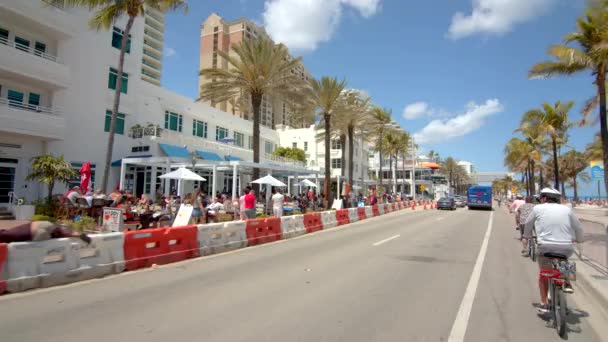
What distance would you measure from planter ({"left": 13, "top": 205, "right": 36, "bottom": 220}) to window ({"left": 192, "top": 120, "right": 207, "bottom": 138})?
18.8 metres

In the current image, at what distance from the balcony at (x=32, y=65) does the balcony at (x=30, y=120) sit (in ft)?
4.85

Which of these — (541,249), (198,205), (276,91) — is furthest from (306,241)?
(276,91)

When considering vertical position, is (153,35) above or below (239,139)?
above

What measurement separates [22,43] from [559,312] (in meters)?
25.7

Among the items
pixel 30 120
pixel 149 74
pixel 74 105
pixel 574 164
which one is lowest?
pixel 30 120

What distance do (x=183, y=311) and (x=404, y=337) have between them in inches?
119

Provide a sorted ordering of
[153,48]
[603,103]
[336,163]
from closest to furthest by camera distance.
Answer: [603,103] → [336,163] → [153,48]

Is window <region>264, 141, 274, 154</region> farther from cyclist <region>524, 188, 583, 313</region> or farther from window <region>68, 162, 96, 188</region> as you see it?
cyclist <region>524, 188, 583, 313</region>

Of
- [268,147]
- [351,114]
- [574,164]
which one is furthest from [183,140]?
[574,164]

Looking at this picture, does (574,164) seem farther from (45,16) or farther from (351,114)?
A: (45,16)

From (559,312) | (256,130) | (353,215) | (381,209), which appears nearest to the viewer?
(559,312)

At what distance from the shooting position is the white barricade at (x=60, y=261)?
5.99 metres

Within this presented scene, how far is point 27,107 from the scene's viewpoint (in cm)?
1958

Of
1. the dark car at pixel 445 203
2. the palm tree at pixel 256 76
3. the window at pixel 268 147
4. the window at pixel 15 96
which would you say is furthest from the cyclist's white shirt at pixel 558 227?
the window at pixel 268 147
